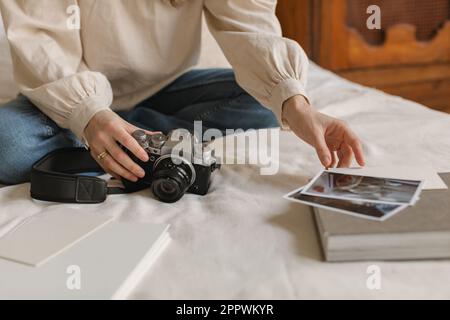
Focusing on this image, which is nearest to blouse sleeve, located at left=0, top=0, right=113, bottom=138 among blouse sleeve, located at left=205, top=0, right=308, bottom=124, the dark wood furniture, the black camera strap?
the black camera strap

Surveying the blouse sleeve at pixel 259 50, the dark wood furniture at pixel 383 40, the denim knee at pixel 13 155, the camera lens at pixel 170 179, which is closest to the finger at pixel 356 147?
the blouse sleeve at pixel 259 50

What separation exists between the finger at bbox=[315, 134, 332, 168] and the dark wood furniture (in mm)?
989

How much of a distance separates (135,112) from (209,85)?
16 centimetres

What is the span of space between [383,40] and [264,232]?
1.28 meters

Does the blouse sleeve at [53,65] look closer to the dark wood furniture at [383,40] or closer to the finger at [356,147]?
the finger at [356,147]

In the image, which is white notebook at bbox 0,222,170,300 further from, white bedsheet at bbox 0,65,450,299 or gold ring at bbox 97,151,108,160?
gold ring at bbox 97,151,108,160

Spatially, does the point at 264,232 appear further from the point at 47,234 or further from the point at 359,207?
the point at 47,234

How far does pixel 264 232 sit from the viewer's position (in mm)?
595

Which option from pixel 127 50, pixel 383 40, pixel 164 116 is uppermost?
pixel 127 50

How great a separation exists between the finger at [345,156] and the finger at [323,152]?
→ 39 mm

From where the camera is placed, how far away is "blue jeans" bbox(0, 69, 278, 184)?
800 mm

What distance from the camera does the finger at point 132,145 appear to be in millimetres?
697

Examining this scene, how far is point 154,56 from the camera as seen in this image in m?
0.99

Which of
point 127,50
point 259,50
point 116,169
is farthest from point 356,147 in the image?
point 127,50
